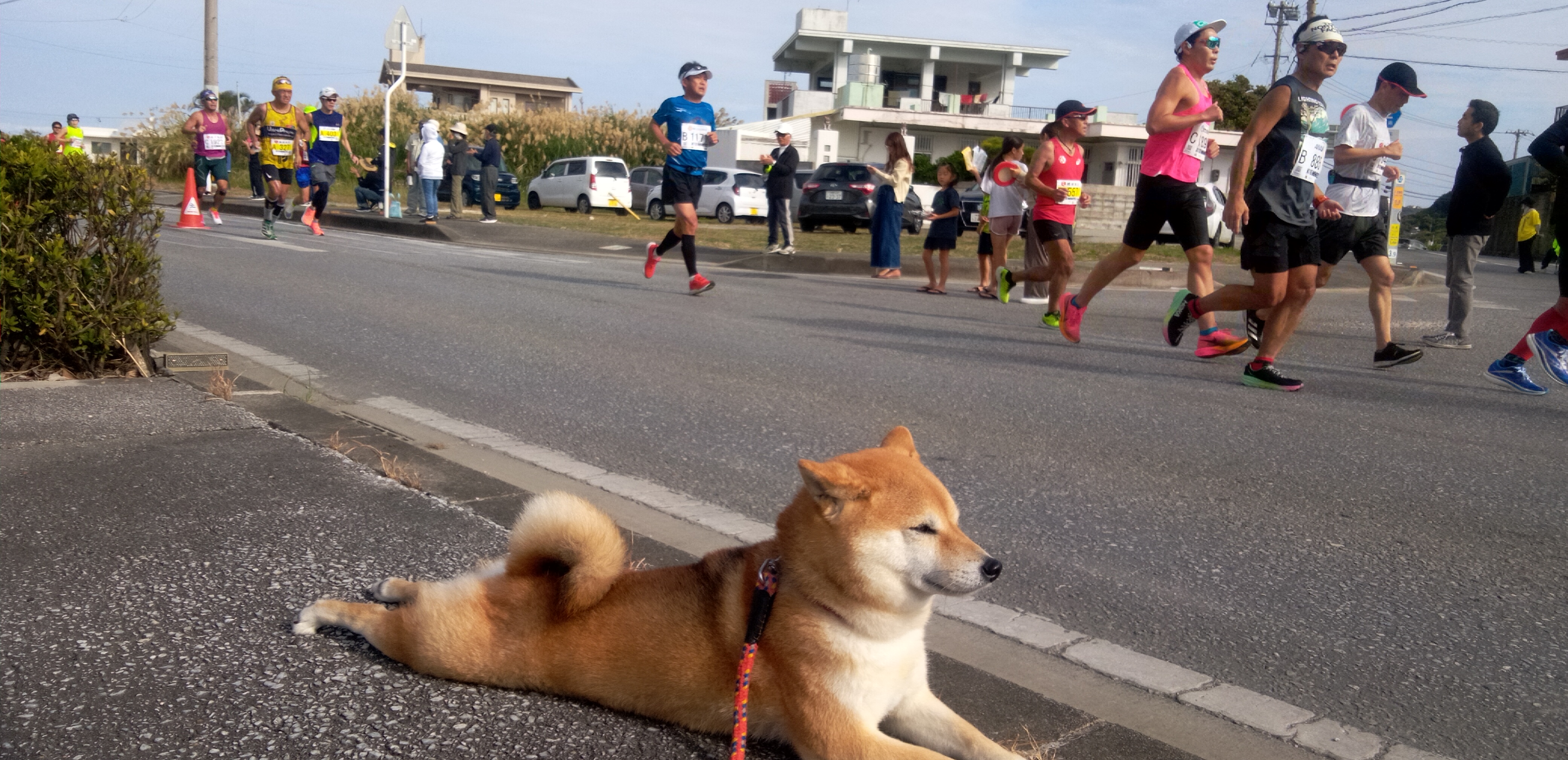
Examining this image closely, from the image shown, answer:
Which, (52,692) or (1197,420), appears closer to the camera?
(52,692)

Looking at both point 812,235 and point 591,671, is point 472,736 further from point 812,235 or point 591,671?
point 812,235

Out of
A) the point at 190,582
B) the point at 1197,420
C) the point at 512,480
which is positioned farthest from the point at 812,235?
the point at 190,582

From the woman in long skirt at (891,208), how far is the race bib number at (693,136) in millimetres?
3605

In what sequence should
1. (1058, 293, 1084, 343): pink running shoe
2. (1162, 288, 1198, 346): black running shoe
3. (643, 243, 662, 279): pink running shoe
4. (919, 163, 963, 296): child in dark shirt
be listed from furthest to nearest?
(919, 163, 963, 296): child in dark shirt → (643, 243, 662, 279): pink running shoe → (1058, 293, 1084, 343): pink running shoe → (1162, 288, 1198, 346): black running shoe

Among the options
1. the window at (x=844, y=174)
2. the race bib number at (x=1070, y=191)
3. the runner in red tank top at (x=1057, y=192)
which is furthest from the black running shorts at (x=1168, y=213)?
the window at (x=844, y=174)

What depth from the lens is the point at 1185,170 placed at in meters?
7.91

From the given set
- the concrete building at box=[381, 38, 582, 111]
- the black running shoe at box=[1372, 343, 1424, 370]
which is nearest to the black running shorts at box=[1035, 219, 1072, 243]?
the black running shoe at box=[1372, 343, 1424, 370]

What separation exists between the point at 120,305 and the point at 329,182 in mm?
13750

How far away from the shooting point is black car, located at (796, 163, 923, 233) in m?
25.9

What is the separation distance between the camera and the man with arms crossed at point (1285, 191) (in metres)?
7.00

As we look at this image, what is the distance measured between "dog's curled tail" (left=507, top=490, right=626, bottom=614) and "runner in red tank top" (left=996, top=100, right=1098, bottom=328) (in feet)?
25.7

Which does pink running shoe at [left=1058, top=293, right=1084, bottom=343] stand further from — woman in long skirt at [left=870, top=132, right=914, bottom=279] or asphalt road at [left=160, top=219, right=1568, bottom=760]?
woman in long skirt at [left=870, top=132, right=914, bottom=279]

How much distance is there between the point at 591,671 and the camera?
2.49 m

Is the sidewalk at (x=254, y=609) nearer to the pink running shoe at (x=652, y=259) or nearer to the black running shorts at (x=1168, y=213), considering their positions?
the black running shorts at (x=1168, y=213)
